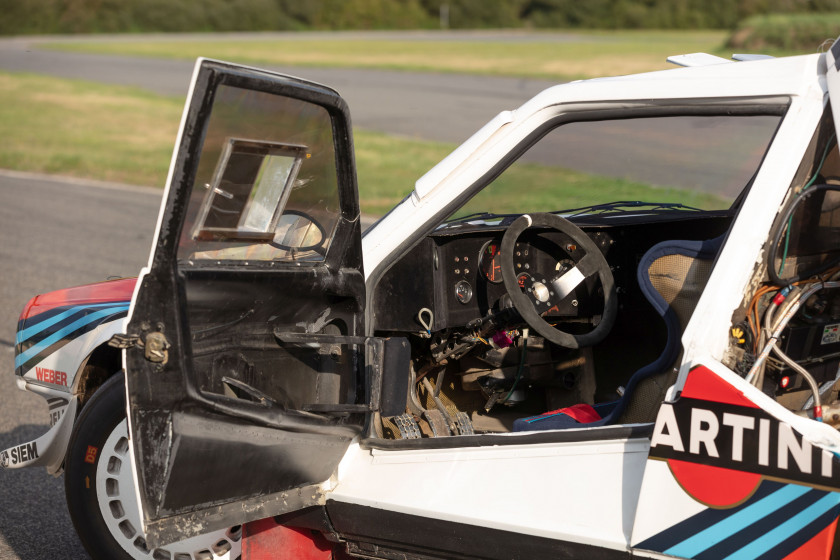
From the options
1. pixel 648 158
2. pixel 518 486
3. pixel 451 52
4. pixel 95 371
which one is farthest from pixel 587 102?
pixel 451 52

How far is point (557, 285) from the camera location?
321 centimetres

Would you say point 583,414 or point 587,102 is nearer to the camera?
point 587,102

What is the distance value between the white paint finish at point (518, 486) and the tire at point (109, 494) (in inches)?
23.2

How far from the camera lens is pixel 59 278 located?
27.6 feet

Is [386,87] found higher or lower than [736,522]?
higher

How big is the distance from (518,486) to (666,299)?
27.8 inches

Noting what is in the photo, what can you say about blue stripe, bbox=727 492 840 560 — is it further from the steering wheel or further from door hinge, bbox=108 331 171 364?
door hinge, bbox=108 331 171 364

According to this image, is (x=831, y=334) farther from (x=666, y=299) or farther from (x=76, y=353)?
(x=76, y=353)

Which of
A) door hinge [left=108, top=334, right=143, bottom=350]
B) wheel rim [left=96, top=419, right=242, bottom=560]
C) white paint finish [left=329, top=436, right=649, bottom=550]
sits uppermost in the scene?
door hinge [left=108, top=334, right=143, bottom=350]

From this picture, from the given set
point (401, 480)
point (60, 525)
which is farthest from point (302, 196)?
point (60, 525)

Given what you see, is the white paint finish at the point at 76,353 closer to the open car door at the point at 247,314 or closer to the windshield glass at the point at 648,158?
the open car door at the point at 247,314

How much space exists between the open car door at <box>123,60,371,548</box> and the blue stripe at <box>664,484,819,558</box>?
3.36 feet

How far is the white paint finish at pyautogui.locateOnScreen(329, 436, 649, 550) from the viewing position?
97.7 inches

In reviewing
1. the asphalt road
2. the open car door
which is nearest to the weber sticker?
the open car door
